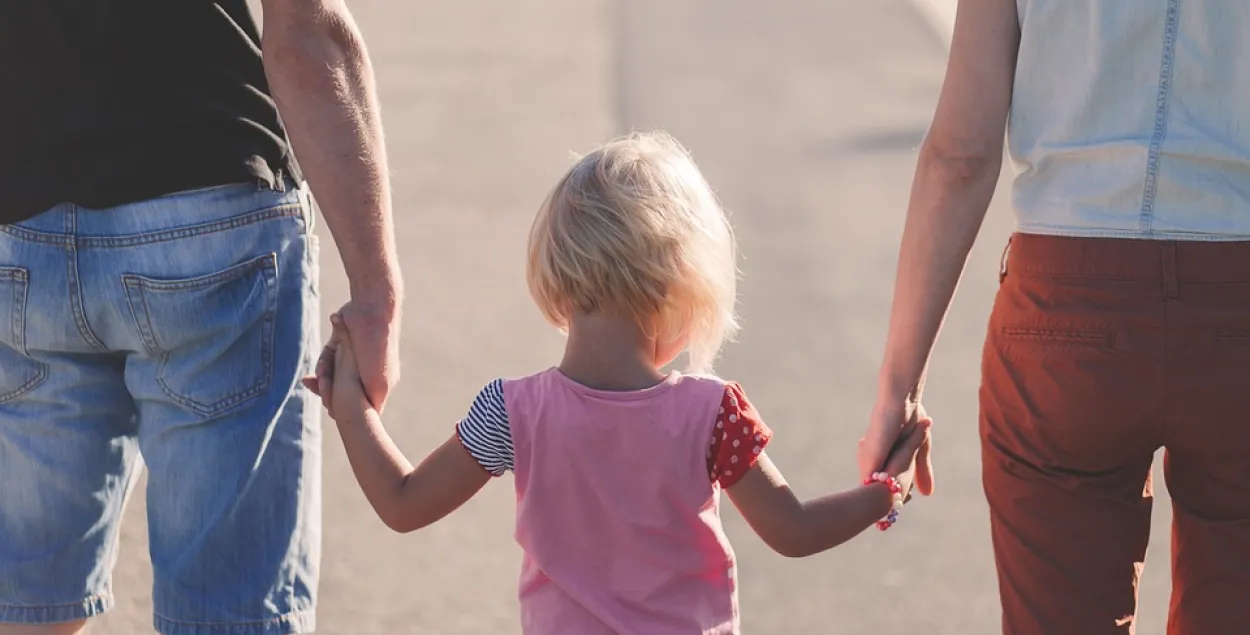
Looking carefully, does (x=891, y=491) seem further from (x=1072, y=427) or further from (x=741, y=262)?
(x=741, y=262)

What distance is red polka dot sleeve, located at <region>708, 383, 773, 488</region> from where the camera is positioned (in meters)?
2.65

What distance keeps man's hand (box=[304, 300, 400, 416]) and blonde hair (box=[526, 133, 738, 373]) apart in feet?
0.83

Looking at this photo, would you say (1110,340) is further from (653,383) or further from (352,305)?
(352,305)

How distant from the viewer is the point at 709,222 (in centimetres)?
275

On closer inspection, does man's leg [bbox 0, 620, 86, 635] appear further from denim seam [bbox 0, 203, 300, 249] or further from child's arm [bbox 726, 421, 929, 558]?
child's arm [bbox 726, 421, 929, 558]

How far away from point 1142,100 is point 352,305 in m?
1.23

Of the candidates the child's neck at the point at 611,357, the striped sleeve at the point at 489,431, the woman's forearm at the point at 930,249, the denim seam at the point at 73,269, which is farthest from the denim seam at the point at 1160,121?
the denim seam at the point at 73,269

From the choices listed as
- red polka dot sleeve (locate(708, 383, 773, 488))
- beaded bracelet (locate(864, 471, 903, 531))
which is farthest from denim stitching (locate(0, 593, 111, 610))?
beaded bracelet (locate(864, 471, 903, 531))

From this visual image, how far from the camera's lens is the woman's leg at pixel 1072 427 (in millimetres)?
2688

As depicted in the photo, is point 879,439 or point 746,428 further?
point 879,439

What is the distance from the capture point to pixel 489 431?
2.69 m

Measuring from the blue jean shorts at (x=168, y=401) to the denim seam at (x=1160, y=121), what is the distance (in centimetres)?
129

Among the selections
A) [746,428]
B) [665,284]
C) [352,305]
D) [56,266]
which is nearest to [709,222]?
[665,284]

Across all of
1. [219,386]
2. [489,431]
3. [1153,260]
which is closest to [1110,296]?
[1153,260]
